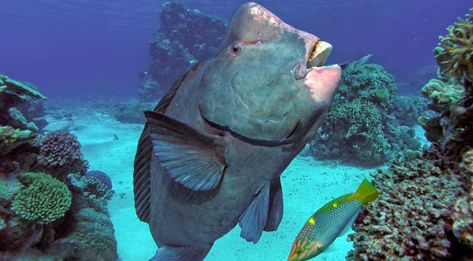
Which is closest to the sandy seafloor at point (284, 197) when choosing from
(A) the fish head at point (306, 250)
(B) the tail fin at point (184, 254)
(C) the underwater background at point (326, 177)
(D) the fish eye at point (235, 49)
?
(C) the underwater background at point (326, 177)

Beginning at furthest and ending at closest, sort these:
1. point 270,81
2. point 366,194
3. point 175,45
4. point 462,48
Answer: point 175,45
point 366,194
point 462,48
point 270,81

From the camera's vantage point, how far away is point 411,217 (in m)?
1.68

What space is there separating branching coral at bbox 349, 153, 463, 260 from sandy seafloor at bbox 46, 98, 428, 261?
2.50 meters

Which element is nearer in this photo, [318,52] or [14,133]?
[318,52]

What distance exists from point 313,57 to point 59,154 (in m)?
4.10

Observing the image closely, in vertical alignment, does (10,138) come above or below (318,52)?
below

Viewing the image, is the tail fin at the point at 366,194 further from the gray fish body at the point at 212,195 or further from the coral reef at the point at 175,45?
the coral reef at the point at 175,45

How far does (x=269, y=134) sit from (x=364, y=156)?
21.1 ft

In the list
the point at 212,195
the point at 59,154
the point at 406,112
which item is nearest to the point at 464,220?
the point at 212,195

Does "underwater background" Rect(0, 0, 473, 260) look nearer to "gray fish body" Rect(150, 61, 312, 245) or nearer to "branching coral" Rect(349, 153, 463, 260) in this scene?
"branching coral" Rect(349, 153, 463, 260)

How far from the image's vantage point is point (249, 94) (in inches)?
50.5

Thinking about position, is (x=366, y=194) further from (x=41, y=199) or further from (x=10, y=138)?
(x=10, y=138)

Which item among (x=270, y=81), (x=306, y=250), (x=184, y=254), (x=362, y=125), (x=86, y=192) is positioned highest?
(x=270, y=81)

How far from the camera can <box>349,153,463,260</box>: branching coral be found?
1.49 m
